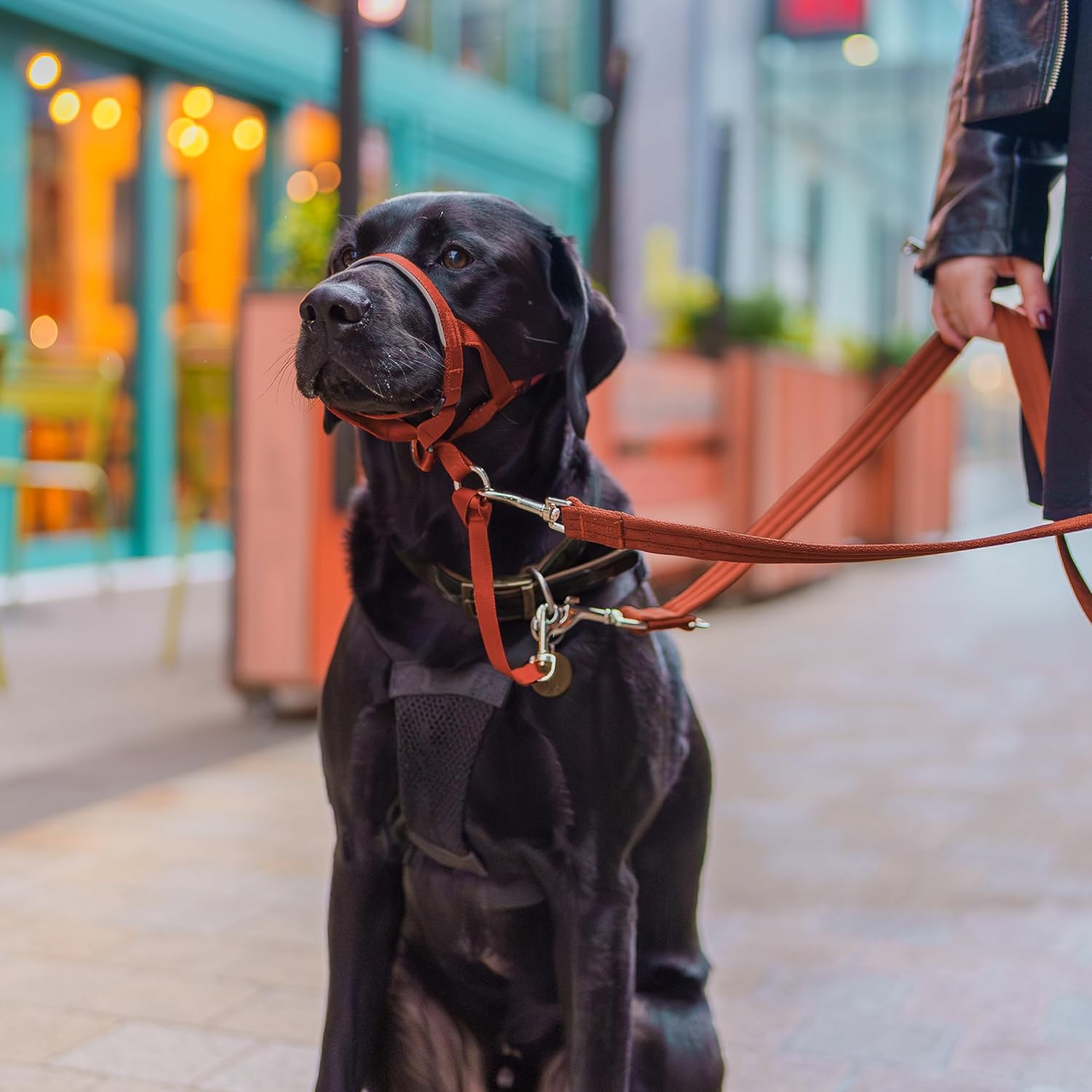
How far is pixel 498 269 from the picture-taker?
1658mm

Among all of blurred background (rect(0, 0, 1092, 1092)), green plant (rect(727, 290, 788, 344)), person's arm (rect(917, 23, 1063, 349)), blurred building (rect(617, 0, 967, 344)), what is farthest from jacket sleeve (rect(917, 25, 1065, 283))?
blurred building (rect(617, 0, 967, 344))

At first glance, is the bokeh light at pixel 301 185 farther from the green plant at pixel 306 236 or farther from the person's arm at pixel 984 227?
the person's arm at pixel 984 227

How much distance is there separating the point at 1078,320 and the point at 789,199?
54.3 ft

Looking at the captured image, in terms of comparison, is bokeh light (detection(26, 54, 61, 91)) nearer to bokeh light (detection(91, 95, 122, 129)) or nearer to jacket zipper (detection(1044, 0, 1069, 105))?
bokeh light (detection(91, 95, 122, 129))

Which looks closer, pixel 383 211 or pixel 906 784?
pixel 383 211

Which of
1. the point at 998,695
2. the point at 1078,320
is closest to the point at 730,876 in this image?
the point at 1078,320

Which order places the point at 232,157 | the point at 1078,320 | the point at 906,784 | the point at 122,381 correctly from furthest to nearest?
1. the point at 232,157
2. the point at 122,381
3. the point at 906,784
4. the point at 1078,320

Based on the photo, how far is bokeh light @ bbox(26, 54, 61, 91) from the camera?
8078mm

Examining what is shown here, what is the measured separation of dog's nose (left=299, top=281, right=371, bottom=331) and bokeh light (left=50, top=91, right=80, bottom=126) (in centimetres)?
761

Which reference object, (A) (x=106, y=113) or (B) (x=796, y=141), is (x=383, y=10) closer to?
(A) (x=106, y=113)

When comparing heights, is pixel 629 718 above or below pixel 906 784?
above

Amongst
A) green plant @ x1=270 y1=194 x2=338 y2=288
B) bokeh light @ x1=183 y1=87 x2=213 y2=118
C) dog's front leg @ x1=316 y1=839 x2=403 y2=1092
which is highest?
bokeh light @ x1=183 y1=87 x2=213 y2=118

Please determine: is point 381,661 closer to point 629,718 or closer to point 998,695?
point 629,718

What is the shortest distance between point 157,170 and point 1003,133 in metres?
8.24
